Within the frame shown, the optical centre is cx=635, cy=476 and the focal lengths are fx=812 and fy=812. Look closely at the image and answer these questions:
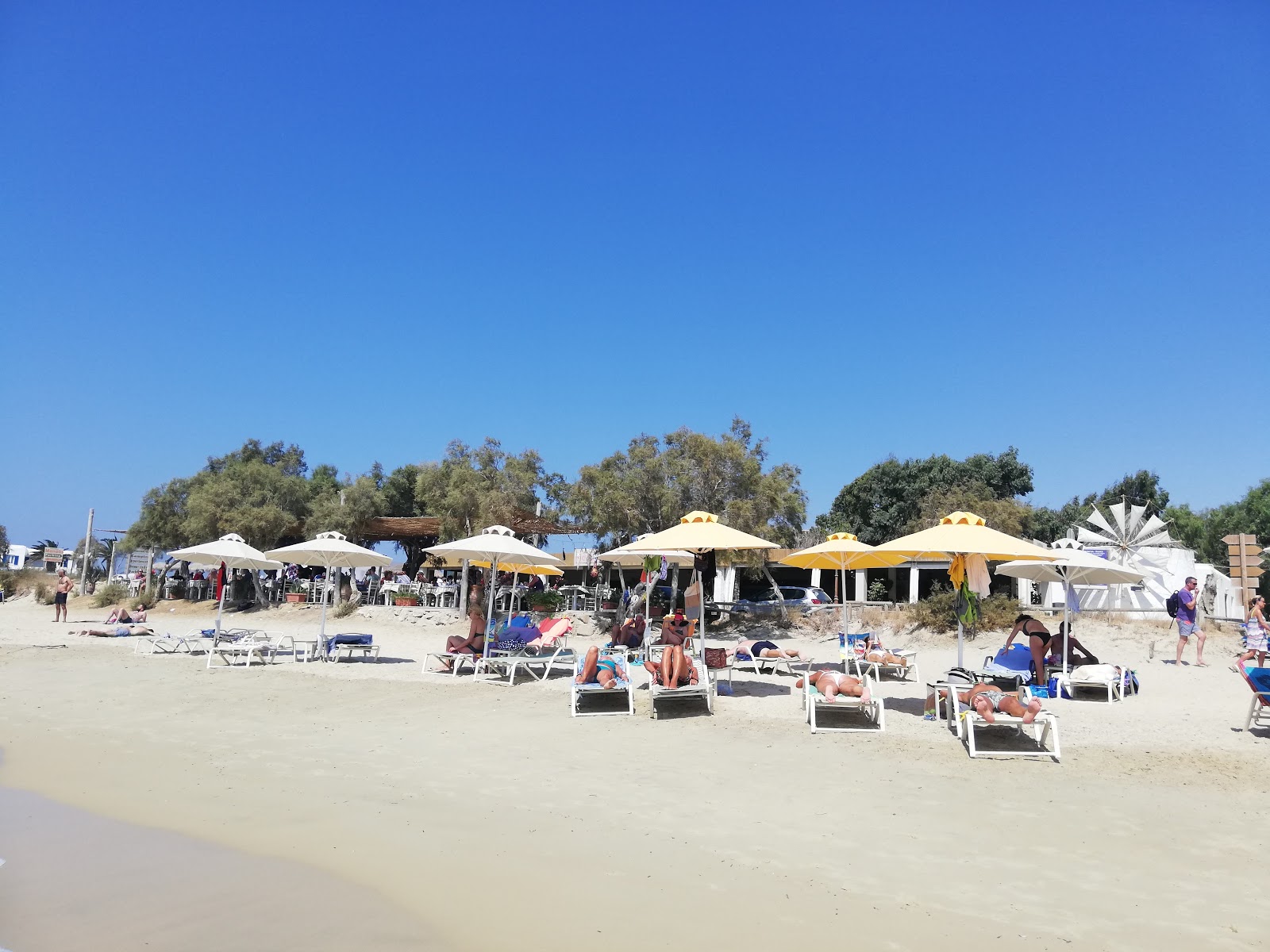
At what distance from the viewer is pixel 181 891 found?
425 centimetres

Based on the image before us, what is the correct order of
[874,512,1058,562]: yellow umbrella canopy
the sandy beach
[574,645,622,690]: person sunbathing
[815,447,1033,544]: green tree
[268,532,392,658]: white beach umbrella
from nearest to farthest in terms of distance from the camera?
the sandy beach < [874,512,1058,562]: yellow umbrella canopy < [574,645,622,690]: person sunbathing < [268,532,392,658]: white beach umbrella < [815,447,1033,544]: green tree

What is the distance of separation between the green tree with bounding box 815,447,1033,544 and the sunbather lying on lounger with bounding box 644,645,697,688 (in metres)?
27.8

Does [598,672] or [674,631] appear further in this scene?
[674,631]

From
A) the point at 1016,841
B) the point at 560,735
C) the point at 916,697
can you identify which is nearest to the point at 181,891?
the point at 560,735

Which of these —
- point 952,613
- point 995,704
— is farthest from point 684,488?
point 995,704

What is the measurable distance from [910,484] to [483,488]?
2118 centimetres

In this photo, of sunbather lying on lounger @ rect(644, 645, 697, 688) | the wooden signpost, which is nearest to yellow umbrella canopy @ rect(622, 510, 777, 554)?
sunbather lying on lounger @ rect(644, 645, 697, 688)

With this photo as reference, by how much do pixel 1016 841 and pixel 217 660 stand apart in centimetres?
1230

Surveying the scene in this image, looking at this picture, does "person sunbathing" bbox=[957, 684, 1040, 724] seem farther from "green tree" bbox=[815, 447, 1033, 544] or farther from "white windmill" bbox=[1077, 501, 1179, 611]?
"green tree" bbox=[815, 447, 1033, 544]

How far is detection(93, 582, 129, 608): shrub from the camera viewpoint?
2781 centimetres

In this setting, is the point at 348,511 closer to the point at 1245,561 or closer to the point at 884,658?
the point at 884,658

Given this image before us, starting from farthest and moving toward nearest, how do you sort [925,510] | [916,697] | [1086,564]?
1. [925,510]
2. [1086,564]
3. [916,697]

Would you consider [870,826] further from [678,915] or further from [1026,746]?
[1026,746]

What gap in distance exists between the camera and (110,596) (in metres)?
28.0
